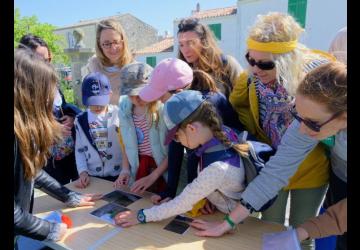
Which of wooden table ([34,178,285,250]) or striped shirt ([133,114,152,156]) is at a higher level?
striped shirt ([133,114,152,156])

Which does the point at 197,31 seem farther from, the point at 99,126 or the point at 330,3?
the point at 330,3

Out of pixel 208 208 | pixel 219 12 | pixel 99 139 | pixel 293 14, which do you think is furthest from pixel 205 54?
pixel 219 12

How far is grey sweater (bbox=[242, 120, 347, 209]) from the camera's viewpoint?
1.23 meters

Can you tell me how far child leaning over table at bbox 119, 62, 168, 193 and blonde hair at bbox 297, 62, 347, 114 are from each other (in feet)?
3.08

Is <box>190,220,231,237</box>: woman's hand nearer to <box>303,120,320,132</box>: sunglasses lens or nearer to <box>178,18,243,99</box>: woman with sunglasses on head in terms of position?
<box>303,120,320,132</box>: sunglasses lens

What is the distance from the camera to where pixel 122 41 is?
237cm

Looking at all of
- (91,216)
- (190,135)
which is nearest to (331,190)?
(190,135)

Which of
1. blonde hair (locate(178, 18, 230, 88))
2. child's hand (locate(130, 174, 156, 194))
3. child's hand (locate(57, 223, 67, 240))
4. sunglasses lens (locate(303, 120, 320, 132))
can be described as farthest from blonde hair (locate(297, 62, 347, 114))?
child's hand (locate(57, 223, 67, 240))

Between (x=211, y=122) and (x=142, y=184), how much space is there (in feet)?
2.07

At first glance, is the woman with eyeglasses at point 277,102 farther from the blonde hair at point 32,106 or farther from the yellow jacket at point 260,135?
the blonde hair at point 32,106

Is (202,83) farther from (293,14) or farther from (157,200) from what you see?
(293,14)

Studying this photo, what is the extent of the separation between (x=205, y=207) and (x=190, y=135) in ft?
1.23

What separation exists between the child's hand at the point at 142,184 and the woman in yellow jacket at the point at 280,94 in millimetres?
651
